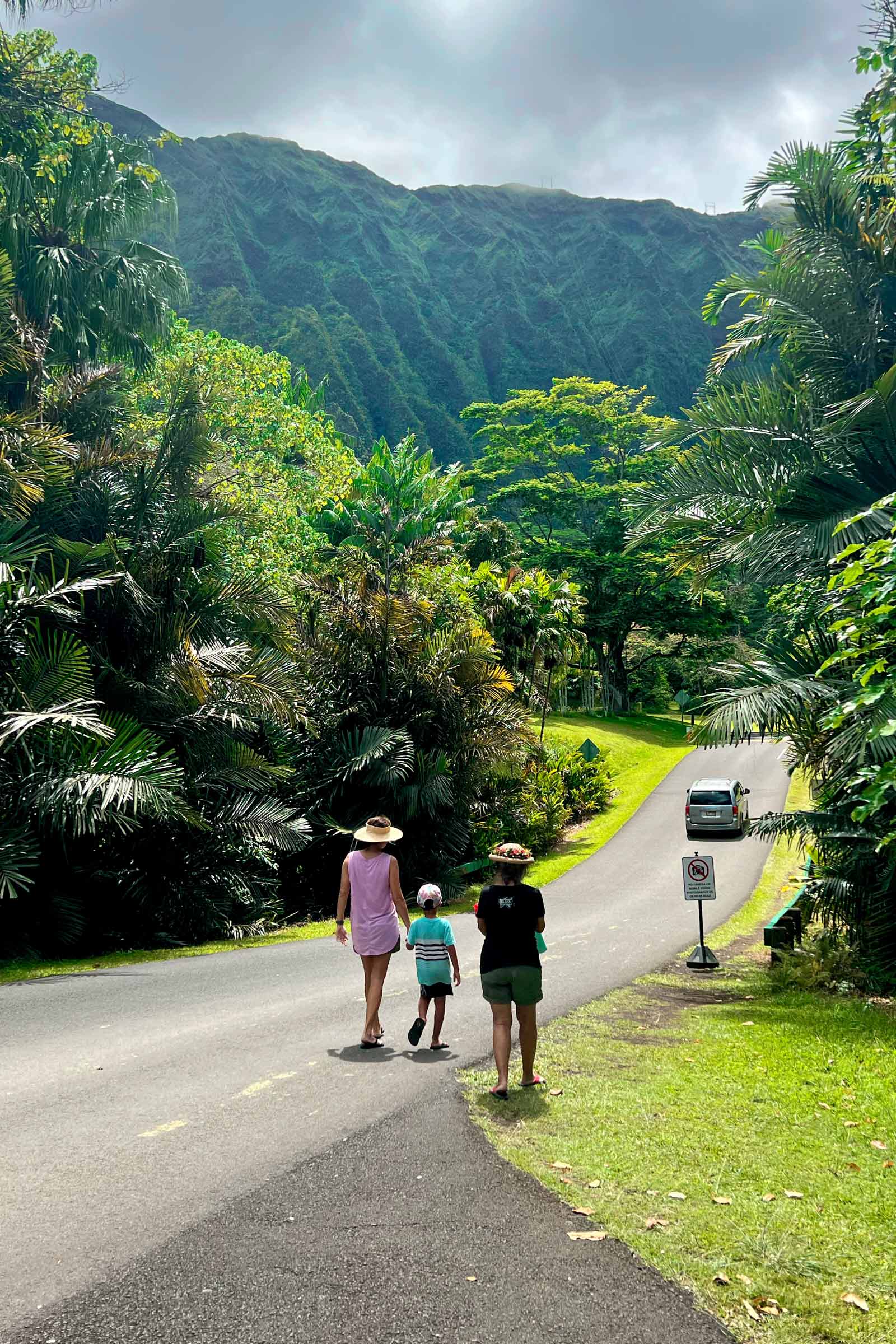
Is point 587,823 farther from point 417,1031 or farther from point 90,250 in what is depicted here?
point 417,1031

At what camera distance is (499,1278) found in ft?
14.8

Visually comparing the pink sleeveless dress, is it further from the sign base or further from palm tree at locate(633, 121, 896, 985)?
the sign base

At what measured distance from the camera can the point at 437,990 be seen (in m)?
8.30

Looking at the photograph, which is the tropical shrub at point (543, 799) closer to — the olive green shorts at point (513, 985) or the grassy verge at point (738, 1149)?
the grassy verge at point (738, 1149)

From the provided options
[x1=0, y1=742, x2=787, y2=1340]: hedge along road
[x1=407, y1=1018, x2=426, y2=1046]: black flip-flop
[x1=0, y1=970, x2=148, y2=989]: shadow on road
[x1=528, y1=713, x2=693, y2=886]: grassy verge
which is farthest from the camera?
[x1=528, y1=713, x2=693, y2=886]: grassy verge

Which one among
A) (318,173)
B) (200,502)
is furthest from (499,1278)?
(318,173)

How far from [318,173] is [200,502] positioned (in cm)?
14980

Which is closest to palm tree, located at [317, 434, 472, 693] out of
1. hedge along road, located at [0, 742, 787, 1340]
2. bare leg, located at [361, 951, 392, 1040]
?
hedge along road, located at [0, 742, 787, 1340]

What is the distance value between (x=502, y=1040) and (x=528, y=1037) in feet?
0.90

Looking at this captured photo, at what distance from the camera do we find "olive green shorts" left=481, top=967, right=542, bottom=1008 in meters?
7.30

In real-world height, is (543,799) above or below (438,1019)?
above

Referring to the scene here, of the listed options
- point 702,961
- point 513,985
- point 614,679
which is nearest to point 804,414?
point 702,961

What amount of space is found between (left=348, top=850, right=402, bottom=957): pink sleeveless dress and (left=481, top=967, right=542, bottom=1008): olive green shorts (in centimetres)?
120

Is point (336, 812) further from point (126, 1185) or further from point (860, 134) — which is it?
point (126, 1185)
